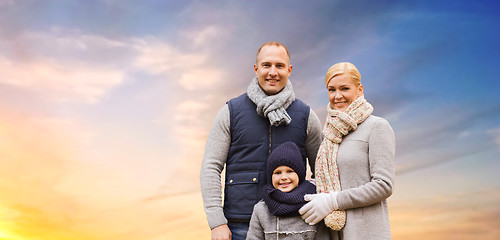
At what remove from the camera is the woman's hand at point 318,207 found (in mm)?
3713

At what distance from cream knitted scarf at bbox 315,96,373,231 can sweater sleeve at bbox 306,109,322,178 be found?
86 cm

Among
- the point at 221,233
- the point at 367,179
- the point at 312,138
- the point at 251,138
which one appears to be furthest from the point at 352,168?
the point at 221,233

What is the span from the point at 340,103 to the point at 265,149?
993 mm

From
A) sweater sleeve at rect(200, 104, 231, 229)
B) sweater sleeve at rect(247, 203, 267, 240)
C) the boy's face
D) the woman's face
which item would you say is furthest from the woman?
sweater sleeve at rect(200, 104, 231, 229)

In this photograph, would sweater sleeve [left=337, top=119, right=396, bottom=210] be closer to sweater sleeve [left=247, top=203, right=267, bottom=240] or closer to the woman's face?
the woman's face

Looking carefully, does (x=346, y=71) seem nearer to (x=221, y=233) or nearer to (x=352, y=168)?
(x=352, y=168)

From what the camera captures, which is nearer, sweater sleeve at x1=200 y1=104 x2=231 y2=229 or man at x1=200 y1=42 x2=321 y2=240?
man at x1=200 y1=42 x2=321 y2=240

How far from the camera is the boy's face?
394 cm

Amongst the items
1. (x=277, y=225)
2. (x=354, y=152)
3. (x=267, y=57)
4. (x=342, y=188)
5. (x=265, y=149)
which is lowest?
(x=277, y=225)

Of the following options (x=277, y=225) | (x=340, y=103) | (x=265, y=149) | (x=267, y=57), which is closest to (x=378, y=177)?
(x=340, y=103)

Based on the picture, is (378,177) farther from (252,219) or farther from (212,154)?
(212,154)

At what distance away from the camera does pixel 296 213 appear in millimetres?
3887

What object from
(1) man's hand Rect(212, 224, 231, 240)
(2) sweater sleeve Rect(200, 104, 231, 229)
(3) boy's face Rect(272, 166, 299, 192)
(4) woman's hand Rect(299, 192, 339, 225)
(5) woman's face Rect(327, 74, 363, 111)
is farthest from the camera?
(2) sweater sleeve Rect(200, 104, 231, 229)

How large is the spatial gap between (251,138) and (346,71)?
4.08ft
